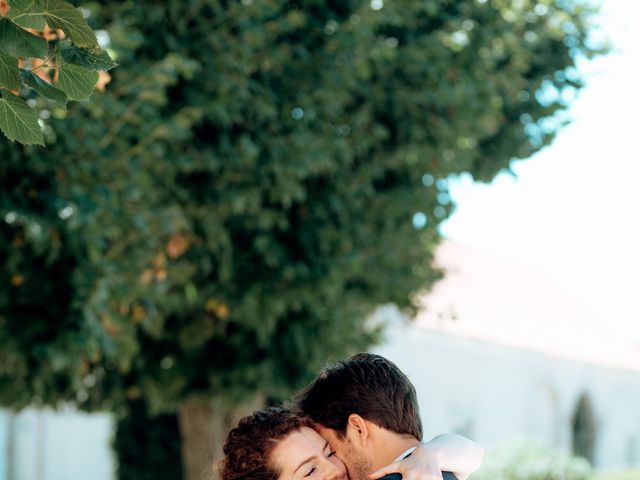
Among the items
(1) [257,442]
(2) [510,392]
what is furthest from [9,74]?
(2) [510,392]

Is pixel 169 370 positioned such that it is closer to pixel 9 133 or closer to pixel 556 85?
pixel 556 85

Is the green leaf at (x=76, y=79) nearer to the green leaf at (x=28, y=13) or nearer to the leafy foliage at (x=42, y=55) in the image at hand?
the leafy foliage at (x=42, y=55)

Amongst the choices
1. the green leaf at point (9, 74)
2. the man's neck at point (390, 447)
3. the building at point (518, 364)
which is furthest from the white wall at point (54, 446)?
the green leaf at point (9, 74)

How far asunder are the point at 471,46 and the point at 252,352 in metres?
3.16

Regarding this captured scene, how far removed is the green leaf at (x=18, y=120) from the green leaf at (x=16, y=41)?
118 mm

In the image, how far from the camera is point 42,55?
267 centimetres

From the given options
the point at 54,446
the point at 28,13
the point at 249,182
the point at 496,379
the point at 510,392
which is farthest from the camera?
the point at 510,392

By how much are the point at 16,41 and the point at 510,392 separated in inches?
925

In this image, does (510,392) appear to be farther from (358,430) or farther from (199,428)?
(358,430)

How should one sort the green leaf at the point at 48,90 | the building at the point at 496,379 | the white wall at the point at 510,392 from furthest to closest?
the white wall at the point at 510,392, the building at the point at 496,379, the green leaf at the point at 48,90

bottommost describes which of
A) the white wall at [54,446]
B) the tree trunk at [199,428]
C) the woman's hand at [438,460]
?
the woman's hand at [438,460]

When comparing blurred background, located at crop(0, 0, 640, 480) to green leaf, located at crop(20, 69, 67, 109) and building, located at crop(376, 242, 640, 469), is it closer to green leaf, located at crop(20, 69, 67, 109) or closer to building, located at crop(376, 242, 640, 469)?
green leaf, located at crop(20, 69, 67, 109)

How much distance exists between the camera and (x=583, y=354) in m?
28.7

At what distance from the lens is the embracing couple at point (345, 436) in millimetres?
3127
